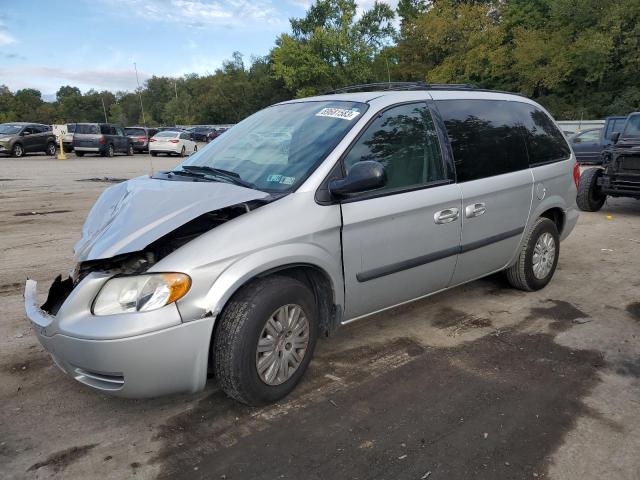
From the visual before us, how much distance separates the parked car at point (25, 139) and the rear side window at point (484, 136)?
25596 millimetres

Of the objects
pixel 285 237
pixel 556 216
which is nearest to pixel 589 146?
pixel 556 216

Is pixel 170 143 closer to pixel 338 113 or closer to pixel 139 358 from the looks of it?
pixel 338 113

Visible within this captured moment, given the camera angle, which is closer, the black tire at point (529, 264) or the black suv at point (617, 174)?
the black tire at point (529, 264)

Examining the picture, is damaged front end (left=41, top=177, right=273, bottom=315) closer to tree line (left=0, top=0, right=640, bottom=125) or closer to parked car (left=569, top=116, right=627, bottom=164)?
tree line (left=0, top=0, right=640, bottom=125)

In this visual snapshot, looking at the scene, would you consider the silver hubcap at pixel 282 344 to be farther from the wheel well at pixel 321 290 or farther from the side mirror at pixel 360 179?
the side mirror at pixel 360 179

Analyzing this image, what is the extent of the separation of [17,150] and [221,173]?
25.8 m

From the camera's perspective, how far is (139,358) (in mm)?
2533

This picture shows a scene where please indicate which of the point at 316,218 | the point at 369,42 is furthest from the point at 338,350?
the point at 369,42

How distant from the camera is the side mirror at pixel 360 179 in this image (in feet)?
9.91

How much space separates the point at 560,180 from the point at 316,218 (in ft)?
9.74

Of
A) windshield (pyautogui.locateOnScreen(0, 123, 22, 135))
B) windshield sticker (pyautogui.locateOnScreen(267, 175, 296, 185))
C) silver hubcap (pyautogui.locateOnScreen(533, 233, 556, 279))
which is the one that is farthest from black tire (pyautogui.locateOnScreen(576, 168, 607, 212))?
windshield (pyautogui.locateOnScreen(0, 123, 22, 135))

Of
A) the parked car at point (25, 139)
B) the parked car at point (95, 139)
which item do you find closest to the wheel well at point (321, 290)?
the parked car at point (25, 139)

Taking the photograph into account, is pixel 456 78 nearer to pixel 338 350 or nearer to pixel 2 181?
pixel 2 181

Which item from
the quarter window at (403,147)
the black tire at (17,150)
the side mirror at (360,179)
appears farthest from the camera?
the black tire at (17,150)
